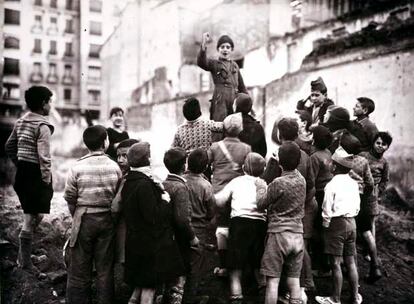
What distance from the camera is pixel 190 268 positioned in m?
3.83

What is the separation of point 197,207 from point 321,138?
1.39m

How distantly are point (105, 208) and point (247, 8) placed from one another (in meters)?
12.4

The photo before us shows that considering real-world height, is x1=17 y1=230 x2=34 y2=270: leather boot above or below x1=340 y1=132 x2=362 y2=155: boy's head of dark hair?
below

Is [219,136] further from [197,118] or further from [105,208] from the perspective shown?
[105,208]

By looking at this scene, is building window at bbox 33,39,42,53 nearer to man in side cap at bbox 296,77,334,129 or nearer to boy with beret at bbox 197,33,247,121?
boy with beret at bbox 197,33,247,121

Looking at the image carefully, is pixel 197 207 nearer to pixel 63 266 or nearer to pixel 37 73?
pixel 63 266

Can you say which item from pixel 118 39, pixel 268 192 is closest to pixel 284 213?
pixel 268 192

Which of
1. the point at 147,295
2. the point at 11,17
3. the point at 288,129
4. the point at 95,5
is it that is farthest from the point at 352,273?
the point at 95,5

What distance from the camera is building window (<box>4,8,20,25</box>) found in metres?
4.76

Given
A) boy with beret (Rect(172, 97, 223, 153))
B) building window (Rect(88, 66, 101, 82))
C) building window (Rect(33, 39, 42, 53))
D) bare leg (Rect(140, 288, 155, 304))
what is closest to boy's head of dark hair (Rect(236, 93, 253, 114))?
boy with beret (Rect(172, 97, 223, 153))

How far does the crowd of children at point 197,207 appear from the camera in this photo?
11.6 ft

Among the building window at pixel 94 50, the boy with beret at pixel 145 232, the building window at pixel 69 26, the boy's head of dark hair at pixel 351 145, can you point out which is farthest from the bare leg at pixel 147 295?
the building window at pixel 94 50

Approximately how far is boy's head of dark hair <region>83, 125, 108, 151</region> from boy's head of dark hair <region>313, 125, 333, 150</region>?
2.01 metres

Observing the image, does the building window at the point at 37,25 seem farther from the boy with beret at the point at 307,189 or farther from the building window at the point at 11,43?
the boy with beret at the point at 307,189
